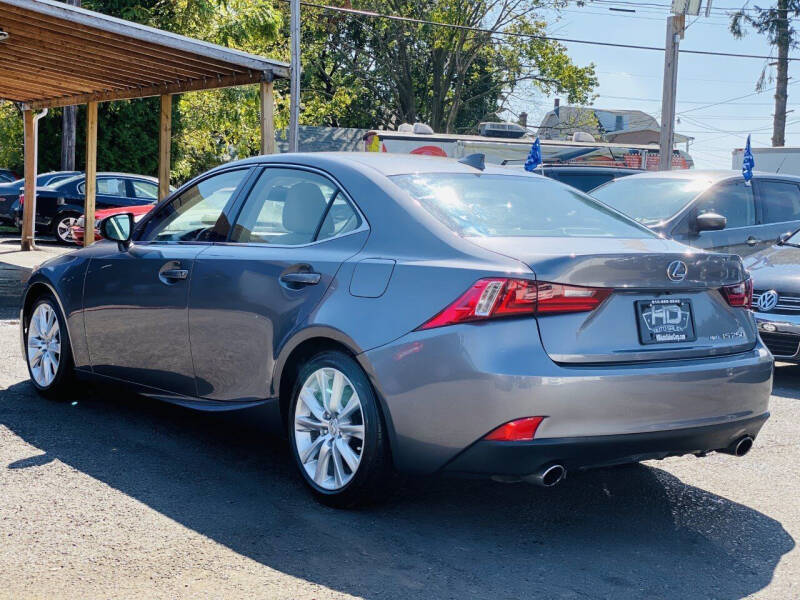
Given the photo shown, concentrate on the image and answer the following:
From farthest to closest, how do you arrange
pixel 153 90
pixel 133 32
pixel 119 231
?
pixel 153 90 → pixel 133 32 → pixel 119 231

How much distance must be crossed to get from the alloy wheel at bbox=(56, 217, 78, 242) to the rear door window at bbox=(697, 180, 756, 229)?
1388cm

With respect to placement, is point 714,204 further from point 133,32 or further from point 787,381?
point 133,32

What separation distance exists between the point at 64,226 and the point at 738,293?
18.0 meters

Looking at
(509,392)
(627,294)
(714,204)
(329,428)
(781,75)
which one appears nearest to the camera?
(509,392)

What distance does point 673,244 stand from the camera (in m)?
4.53

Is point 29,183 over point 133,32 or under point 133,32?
under

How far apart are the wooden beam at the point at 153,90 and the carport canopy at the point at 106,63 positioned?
0.01m

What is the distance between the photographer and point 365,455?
411 centimetres

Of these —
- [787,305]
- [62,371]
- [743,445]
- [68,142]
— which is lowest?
[62,371]

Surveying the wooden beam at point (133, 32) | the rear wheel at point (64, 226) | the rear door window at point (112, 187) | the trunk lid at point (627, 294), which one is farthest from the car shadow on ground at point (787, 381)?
the rear wheel at point (64, 226)

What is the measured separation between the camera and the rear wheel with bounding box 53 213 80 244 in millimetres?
20375

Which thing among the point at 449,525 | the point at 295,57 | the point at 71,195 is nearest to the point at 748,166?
the point at 449,525

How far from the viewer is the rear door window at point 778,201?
10766mm

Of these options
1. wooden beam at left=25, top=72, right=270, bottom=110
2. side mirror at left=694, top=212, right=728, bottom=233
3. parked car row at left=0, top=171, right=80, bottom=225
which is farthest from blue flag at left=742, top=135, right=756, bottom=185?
parked car row at left=0, top=171, right=80, bottom=225
